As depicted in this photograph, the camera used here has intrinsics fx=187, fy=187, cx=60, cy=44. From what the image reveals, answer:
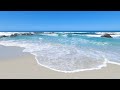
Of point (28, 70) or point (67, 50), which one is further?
point (67, 50)

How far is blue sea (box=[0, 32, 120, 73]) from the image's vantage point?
14.0ft

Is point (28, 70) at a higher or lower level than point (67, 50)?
lower

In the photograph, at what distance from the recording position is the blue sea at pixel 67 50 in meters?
4.28

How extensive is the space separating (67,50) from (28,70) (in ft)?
5.50

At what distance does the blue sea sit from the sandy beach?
0.17 metres

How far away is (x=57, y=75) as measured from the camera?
136 inches

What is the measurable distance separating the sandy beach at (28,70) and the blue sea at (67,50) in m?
0.17

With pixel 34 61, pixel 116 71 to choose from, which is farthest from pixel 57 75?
pixel 116 71

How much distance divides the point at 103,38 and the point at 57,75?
4.33 metres

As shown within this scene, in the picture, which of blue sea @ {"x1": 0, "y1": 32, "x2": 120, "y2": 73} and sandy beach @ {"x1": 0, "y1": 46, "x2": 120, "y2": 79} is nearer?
sandy beach @ {"x1": 0, "y1": 46, "x2": 120, "y2": 79}

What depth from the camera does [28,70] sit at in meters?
4.13
